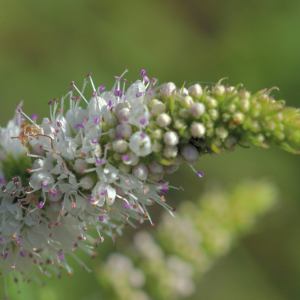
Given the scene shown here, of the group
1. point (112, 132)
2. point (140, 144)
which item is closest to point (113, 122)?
point (112, 132)

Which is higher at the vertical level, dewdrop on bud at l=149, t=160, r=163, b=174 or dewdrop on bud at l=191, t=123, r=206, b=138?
dewdrop on bud at l=191, t=123, r=206, b=138

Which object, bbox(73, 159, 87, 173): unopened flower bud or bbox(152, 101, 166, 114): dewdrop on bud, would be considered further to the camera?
bbox(73, 159, 87, 173): unopened flower bud

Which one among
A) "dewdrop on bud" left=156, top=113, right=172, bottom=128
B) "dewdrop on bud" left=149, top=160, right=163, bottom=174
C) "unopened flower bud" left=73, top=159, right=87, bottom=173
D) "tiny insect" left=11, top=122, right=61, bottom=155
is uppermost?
"dewdrop on bud" left=156, top=113, right=172, bottom=128

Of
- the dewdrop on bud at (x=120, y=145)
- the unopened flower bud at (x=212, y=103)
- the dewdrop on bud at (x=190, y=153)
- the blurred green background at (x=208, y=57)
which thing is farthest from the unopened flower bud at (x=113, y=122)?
the blurred green background at (x=208, y=57)

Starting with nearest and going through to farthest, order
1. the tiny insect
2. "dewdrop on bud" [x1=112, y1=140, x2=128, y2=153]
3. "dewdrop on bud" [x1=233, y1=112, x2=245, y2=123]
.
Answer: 1. "dewdrop on bud" [x1=233, y1=112, x2=245, y2=123]
2. "dewdrop on bud" [x1=112, y1=140, x2=128, y2=153]
3. the tiny insect

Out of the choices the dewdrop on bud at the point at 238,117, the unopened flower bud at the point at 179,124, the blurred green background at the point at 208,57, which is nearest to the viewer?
the dewdrop on bud at the point at 238,117

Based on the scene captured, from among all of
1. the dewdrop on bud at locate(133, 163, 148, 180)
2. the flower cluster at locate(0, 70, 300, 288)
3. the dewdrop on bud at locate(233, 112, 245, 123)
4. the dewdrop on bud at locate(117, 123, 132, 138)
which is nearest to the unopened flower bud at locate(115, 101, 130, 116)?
the flower cluster at locate(0, 70, 300, 288)

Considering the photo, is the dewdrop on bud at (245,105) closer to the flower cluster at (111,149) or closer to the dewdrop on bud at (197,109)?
the flower cluster at (111,149)

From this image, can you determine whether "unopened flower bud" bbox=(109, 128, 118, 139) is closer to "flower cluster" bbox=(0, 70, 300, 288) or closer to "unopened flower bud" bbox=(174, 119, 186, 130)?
"flower cluster" bbox=(0, 70, 300, 288)
